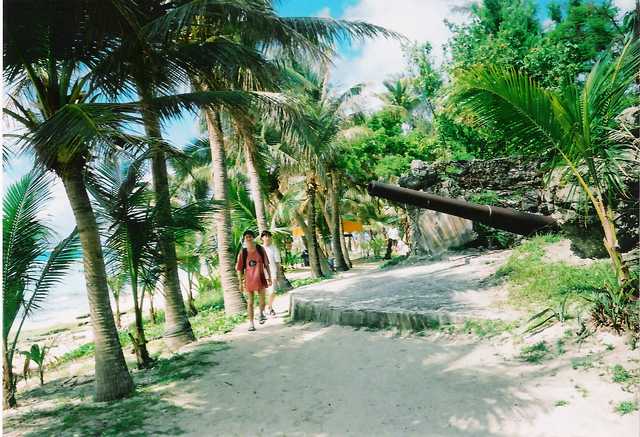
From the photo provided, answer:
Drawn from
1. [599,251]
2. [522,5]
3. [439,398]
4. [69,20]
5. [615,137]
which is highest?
[522,5]

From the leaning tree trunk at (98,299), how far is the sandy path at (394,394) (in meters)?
0.60

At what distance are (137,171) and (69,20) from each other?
164 centimetres

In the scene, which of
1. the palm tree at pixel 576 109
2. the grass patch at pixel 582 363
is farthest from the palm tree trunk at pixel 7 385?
the grass patch at pixel 582 363

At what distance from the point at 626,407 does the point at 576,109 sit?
7.53 ft

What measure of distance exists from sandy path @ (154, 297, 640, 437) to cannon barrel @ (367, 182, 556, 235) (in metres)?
2.56

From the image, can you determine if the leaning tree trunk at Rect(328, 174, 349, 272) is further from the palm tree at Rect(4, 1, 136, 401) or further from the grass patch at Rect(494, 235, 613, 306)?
the palm tree at Rect(4, 1, 136, 401)

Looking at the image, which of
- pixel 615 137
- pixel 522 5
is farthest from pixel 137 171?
pixel 522 5

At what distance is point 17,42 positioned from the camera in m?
3.96

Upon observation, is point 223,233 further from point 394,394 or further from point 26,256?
point 394,394

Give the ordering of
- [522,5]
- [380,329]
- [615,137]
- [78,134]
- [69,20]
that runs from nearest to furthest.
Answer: [78,134]
[615,137]
[69,20]
[380,329]
[522,5]

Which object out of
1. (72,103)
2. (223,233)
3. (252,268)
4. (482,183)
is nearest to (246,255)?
(252,268)

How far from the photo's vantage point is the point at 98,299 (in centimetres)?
443

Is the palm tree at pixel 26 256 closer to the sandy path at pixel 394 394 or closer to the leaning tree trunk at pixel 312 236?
the sandy path at pixel 394 394

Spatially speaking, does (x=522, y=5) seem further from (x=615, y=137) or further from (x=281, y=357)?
(x=281, y=357)
